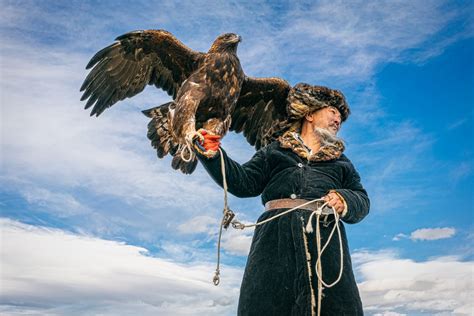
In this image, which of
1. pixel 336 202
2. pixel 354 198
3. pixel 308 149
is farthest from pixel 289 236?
pixel 308 149

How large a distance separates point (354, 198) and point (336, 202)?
140mm

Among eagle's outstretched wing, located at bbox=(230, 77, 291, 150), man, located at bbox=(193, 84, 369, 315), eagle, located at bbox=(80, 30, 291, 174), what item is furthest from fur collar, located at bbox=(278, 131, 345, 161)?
eagle's outstretched wing, located at bbox=(230, 77, 291, 150)

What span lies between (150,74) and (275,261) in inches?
110

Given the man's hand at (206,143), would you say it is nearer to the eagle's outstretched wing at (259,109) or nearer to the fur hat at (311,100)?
the fur hat at (311,100)

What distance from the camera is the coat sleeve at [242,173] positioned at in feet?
9.02

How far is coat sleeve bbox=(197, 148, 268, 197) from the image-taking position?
2.75 metres

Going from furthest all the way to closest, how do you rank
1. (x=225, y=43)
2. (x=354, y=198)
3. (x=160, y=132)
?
(x=160, y=132) → (x=225, y=43) → (x=354, y=198)

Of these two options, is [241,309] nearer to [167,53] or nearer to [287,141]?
[287,141]

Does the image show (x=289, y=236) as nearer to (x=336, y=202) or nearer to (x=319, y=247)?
(x=319, y=247)

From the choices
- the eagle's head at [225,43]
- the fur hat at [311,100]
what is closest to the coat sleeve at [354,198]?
the fur hat at [311,100]

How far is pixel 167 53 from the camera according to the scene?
475cm

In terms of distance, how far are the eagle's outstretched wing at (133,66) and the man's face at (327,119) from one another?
1.82 metres

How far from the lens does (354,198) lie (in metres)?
2.73

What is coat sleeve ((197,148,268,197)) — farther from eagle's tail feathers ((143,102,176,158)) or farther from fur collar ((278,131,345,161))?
eagle's tail feathers ((143,102,176,158))
